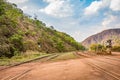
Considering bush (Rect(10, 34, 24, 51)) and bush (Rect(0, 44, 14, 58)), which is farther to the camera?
bush (Rect(10, 34, 24, 51))

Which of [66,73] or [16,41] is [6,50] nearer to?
[16,41]

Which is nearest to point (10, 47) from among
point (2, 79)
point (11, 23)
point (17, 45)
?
point (17, 45)

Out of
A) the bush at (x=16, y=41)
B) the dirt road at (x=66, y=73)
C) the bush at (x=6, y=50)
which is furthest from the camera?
the bush at (x=16, y=41)

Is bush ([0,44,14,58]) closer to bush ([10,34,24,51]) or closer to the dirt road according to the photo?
bush ([10,34,24,51])

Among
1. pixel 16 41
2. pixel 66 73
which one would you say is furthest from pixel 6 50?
pixel 66 73

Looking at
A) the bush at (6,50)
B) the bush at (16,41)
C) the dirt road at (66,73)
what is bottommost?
the dirt road at (66,73)

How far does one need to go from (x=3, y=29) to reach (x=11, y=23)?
516 inches

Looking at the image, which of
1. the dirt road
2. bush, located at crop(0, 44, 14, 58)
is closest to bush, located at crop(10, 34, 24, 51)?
bush, located at crop(0, 44, 14, 58)

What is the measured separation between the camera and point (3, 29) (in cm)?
5188

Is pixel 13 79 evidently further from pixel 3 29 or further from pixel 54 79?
pixel 3 29

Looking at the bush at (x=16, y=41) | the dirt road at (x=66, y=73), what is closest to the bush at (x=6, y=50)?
the bush at (x=16, y=41)

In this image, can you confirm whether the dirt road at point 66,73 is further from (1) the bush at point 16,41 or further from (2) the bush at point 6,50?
(1) the bush at point 16,41

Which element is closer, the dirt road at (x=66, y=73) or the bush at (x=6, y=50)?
the dirt road at (x=66, y=73)

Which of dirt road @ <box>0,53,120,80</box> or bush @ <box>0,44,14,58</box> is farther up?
bush @ <box>0,44,14,58</box>
